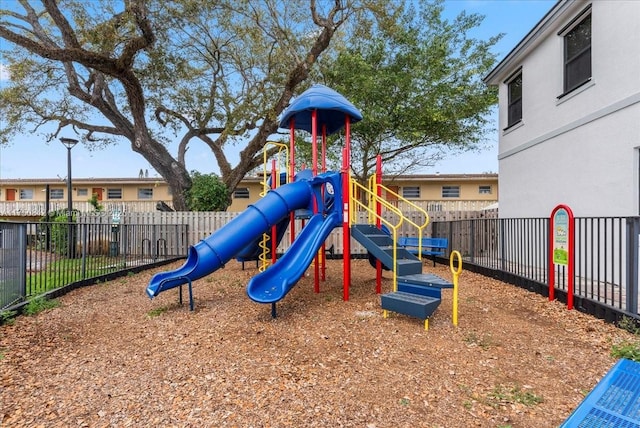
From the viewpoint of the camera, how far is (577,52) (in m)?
8.00

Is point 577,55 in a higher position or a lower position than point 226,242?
higher

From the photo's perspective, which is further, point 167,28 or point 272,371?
point 167,28

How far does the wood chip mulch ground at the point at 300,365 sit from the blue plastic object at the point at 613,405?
43 cm

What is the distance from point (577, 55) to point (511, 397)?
821 centimetres

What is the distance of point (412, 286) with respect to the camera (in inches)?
204

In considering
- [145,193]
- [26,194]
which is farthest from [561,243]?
[26,194]

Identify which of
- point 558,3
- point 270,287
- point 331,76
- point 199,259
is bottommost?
point 270,287

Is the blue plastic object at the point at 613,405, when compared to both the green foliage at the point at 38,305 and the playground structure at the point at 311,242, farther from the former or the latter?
the green foliage at the point at 38,305

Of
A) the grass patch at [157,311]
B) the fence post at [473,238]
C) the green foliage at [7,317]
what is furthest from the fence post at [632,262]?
the green foliage at [7,317]

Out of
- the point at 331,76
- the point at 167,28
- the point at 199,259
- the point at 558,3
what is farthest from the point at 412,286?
the point at 167,28

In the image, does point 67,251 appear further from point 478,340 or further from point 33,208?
point 33,208

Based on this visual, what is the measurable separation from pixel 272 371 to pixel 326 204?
3.68 m

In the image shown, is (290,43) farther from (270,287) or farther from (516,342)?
(516,342)

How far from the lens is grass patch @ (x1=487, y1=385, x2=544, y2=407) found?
295 centimetres
